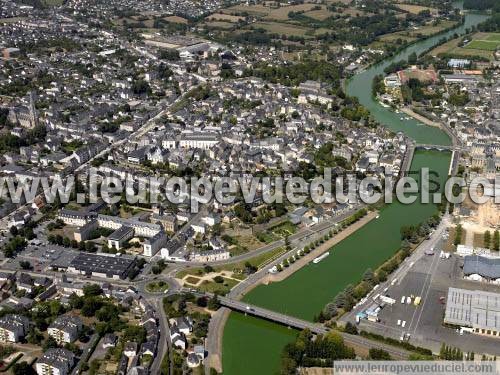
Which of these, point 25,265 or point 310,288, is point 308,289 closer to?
point 310,288

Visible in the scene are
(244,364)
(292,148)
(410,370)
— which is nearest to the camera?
(410,370)

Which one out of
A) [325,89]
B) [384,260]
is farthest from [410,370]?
[325,89]

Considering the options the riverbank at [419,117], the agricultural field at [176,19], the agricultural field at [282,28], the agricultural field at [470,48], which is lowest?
the riverbank at [419,117]

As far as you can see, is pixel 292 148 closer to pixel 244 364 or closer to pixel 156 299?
pixel 156 299

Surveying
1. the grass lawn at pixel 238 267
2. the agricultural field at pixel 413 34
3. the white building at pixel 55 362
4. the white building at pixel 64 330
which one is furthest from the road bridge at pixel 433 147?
the agricultural field at pixel 413 34

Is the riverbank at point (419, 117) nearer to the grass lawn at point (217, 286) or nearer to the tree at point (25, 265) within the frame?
the grass lawn at point (217, 286)

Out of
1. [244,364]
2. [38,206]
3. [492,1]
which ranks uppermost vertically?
[492,1]

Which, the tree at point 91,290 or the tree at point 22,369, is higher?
→ the tree at point 91,290
